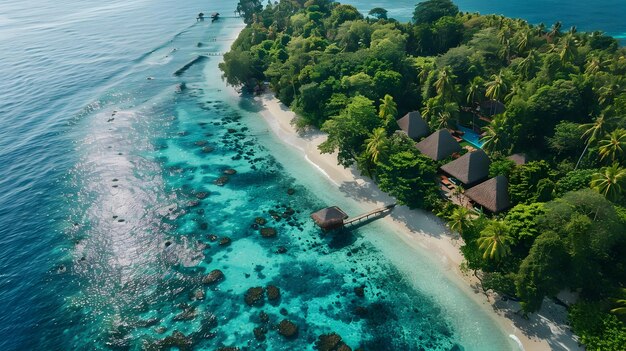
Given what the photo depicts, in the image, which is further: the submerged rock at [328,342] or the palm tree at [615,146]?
the palm tree at [615,146]

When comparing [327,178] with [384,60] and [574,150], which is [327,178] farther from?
[574,150]

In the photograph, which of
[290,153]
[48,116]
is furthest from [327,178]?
[48,116]

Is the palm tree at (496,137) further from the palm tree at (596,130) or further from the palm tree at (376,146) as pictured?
the palm tree at (376,146)

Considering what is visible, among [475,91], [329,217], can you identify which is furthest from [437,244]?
[475,91]

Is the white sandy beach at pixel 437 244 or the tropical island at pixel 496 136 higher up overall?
the tropical island at pixel 496 136

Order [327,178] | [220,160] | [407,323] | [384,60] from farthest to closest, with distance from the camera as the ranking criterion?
[384,60], [220,160], [327,178], [407,323]

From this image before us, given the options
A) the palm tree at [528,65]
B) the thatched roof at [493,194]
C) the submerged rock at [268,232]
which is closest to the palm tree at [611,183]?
the thatched roof at [493,194]

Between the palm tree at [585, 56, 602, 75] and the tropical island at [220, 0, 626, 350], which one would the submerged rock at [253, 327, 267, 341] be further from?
the palm tree at [585, 56, 602, 75]

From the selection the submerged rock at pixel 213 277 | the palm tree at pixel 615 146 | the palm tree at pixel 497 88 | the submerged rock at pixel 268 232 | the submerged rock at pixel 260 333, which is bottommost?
the submerged rock at pixel 260 333
